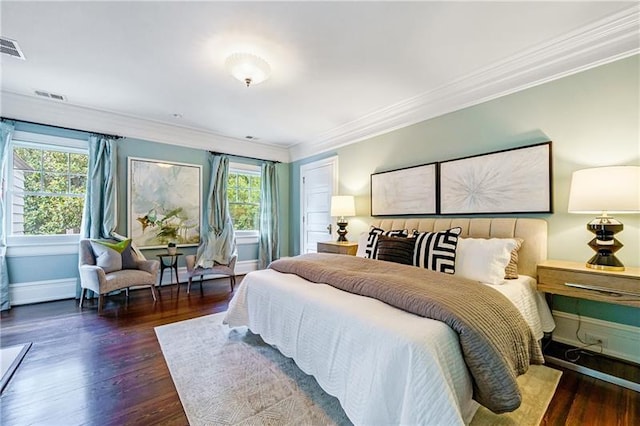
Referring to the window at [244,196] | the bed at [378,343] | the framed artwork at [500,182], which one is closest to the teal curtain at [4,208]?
the window at [244,196]

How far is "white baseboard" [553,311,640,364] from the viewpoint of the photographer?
6.75ft

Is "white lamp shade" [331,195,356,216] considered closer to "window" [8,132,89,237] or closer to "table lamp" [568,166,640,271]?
"table lamp" [568,166,640,271]

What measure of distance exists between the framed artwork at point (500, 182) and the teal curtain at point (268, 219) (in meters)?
3.25

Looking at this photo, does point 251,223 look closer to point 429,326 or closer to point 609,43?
point 429,326

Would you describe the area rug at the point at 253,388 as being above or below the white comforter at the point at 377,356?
below

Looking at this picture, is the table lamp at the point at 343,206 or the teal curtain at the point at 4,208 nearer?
the teal curtain at the point at 4,208

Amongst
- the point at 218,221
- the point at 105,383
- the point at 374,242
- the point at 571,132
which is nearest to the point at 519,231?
the point at 571,132

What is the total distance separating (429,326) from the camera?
1318 millimetres

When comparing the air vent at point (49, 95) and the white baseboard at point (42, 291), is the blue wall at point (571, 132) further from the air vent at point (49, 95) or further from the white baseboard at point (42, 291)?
the white baseboard at point (42, 291)

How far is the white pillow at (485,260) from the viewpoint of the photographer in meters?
2.16

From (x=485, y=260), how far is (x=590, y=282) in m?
0.65

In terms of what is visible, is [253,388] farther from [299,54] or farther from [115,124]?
[115,124]

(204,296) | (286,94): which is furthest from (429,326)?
(204,296)

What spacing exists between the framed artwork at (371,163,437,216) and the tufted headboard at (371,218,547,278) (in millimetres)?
336
